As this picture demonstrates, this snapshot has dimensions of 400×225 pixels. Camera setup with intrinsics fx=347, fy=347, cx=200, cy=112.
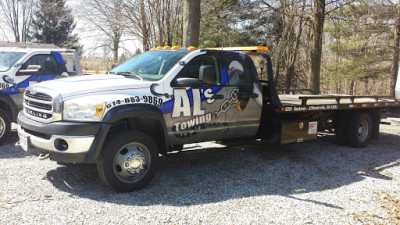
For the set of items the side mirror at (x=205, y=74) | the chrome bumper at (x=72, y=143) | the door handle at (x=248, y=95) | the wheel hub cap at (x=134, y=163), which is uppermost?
the side mirror at (x=205, y=74)

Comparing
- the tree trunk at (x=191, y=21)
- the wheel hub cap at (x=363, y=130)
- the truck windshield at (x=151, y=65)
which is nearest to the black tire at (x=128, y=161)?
the truck windshield at (x=151, y=65)

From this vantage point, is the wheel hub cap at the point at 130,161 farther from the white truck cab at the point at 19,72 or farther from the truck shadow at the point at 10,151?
the white truck cab at the point at 19,72

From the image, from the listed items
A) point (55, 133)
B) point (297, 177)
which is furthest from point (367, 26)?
point (55, 133)

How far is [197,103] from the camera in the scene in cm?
534

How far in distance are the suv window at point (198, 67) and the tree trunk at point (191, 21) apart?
5.22 metres

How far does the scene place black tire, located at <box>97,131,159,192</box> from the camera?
4574 mm

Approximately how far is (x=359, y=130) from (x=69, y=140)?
6977 millimetres

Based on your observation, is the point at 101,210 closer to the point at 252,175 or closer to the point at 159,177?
the point at 159,177

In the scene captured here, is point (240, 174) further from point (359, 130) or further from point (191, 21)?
point (191, 21)

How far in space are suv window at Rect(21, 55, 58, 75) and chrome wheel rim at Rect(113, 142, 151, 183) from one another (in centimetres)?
433

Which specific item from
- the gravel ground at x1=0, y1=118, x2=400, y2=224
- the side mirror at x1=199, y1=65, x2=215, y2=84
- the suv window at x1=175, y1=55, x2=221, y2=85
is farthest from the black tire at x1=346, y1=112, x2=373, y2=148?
the side mirror at x1=199, y1=65, x2=215, y2=84

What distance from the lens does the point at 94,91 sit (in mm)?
4500

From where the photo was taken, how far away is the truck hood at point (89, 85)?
4473mm

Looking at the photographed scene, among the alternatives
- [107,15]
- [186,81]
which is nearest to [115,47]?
[107,15]
